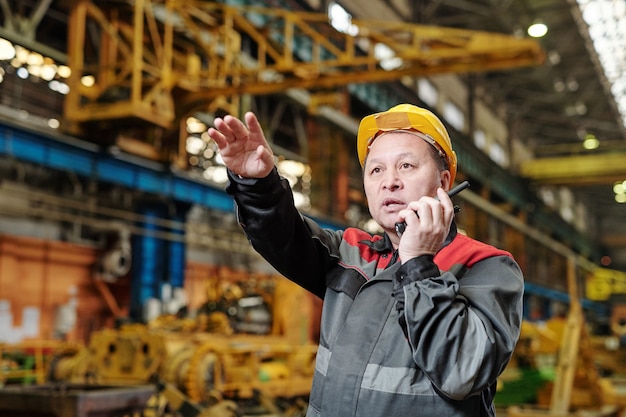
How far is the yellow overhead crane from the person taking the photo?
13555mm

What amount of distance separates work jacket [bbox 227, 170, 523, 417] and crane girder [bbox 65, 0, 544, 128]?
37.5ft

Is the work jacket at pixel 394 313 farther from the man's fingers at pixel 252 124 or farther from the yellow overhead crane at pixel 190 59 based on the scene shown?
the yellow overhead crane at pixel 190 59

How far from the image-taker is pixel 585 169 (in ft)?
110

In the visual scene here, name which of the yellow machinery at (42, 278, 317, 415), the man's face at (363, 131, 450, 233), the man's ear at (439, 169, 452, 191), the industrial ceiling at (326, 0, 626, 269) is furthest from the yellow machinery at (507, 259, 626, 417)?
the industrial ceiling at (326, 0, 626, 269)

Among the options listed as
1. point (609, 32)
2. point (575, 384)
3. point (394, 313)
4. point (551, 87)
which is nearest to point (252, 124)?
point (394, 313)

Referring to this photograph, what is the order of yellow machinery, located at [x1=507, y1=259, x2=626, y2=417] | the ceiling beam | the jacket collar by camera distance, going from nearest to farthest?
the jacket collar, yellow machinery, located at [x1=507, y1=259, x2=626, y2=417], the ceiling beam

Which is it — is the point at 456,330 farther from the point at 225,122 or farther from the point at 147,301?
the point at 147,301

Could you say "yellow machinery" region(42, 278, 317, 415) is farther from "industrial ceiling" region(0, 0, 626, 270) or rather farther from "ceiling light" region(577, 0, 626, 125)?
"ceiling light" region(577, 0, 626, 125)

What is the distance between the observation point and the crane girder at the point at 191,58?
44.5 feet

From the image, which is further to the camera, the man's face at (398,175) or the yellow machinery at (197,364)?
the yellow machinery at (197,364)

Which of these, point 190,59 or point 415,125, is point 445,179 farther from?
point 190,59

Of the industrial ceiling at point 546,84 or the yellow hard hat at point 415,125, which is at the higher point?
the industrial ceiling at point 546,84

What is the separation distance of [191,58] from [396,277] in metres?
14.1

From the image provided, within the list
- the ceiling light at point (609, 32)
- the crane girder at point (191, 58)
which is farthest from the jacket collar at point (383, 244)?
the ceiling light at point (609, 32)
